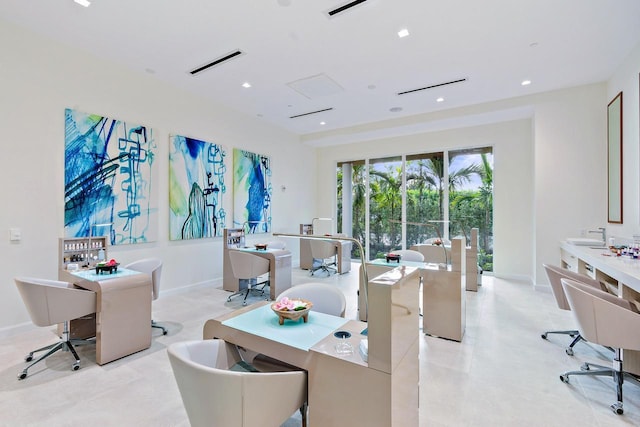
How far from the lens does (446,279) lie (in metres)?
3.25

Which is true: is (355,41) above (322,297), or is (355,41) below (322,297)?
above

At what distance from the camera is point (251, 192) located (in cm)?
621

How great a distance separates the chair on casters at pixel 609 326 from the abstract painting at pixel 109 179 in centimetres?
516

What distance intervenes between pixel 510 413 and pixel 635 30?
4.41 metres

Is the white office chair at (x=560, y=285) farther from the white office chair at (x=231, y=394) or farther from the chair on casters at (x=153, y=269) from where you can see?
the chair on casters at (x=153, y=269)

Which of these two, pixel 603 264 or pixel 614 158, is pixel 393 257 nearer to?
pixel 603 264

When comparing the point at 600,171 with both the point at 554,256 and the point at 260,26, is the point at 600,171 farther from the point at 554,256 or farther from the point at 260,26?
the point at 260,26

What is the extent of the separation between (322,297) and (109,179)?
3623mm

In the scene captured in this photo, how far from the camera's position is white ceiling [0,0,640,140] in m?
3.00

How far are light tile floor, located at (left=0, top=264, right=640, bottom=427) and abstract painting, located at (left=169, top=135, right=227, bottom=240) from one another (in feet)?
6.25

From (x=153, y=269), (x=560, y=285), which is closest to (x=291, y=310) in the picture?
(x=153, y=269)

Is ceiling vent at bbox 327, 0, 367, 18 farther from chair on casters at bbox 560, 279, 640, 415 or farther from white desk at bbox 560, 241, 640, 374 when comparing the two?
white desk at bbox 560, 241, 640, 374

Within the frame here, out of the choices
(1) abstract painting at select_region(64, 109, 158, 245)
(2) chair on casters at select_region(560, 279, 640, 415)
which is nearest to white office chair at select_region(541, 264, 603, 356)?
(2) chair on casters at select_region(560, 279, 640, 415)

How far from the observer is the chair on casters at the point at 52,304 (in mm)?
2461
